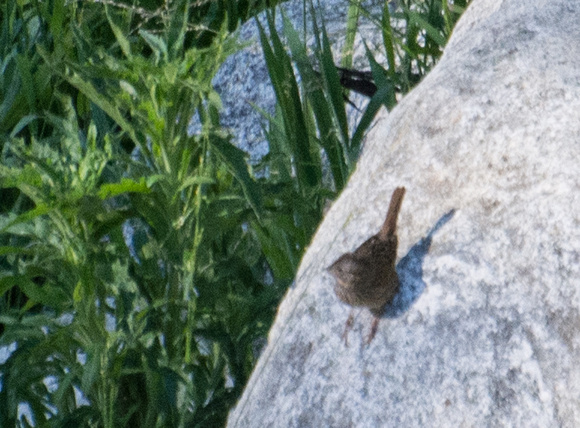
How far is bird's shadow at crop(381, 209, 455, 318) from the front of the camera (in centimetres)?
172

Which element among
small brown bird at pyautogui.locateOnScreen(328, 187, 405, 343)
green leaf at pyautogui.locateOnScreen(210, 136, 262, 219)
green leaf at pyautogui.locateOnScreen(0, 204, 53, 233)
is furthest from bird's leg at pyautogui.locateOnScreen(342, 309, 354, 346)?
green leaf at pyautogui.locateOnScreen(0, 204, 53, 233)

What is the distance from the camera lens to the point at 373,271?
1667 millimetres

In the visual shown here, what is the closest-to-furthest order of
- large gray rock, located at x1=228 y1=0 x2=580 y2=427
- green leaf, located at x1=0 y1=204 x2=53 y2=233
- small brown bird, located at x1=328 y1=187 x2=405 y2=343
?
large gray rock, located at x1=228 y1=0 x2=580 y2=427 < small brown bird, located at x1=328 y1=187 x2=405 y2=343 < green leaf, located at x1=0 y1=204 x2=53 y2=233

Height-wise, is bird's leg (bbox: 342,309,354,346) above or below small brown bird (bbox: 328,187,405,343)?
below

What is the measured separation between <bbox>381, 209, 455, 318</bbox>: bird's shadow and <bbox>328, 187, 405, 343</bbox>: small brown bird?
16 mm

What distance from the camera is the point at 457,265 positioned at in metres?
1.70

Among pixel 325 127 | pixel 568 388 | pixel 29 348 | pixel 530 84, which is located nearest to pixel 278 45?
pixel 325 127

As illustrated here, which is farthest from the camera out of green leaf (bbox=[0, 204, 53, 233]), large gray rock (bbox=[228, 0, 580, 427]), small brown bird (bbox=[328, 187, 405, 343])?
green leaf (bbox=[0, 204, 53, 233])

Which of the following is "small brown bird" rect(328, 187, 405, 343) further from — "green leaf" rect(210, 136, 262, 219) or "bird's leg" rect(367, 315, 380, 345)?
"green leaf" rect(210, 136, 262, 219)

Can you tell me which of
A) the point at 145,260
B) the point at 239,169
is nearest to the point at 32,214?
the point at 145,260

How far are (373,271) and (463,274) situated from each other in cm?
18

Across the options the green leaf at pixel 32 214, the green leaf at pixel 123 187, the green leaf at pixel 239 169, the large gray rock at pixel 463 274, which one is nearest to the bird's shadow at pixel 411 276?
the large gray rock at pixel 463 274

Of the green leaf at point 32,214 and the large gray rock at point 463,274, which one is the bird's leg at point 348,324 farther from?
the green leaf at point 32,214

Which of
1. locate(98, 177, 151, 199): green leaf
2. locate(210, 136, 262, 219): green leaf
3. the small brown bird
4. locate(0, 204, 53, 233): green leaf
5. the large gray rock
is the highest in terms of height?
locate(0, 204, 53, 233): green leaf
